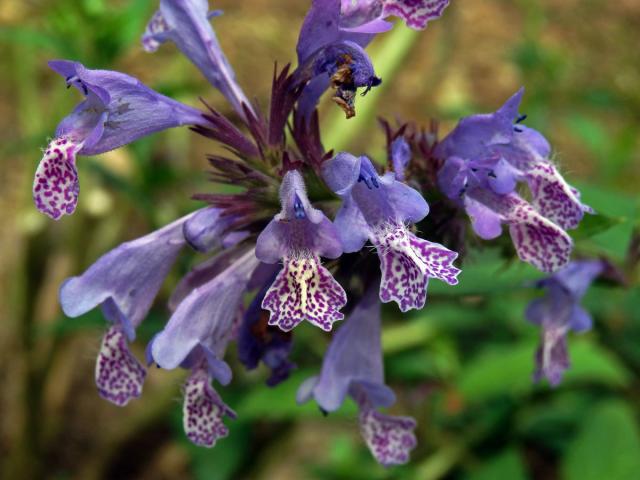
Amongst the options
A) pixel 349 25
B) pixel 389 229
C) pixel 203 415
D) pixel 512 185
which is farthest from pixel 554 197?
pixel 203 415

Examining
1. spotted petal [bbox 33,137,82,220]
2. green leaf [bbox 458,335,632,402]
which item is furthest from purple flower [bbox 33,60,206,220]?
green leaf [bbox 458,335,632,402]

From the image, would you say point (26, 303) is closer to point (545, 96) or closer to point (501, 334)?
point (501, 334)

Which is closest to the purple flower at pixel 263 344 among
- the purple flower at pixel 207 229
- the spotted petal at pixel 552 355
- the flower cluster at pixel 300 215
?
the flower cluster at pixel 300 215

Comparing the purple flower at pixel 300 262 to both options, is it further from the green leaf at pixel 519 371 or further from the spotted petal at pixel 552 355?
the green leaf at pixel 519 371

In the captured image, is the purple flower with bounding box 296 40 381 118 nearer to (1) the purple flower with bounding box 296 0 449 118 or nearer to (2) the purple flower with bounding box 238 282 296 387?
(1) the purple flower with bounding box 296 0 449 118

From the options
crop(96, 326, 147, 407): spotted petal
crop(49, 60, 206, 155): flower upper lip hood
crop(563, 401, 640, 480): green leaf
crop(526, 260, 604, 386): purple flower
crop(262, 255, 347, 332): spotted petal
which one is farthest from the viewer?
crop(563, 401, 640, 480): green leaf
